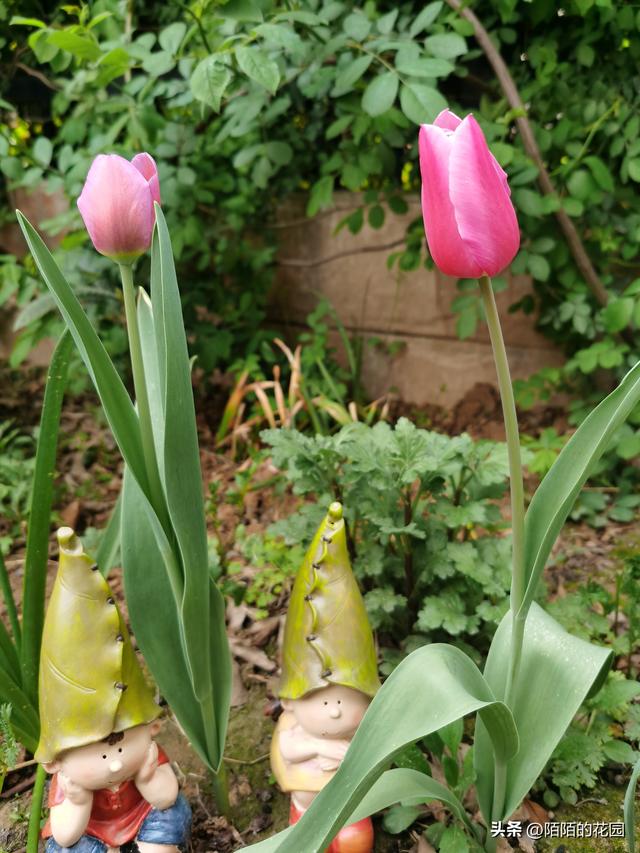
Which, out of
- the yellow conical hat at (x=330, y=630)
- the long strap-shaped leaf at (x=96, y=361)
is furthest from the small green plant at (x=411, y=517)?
the long strap-shaped leaf at (x=96, y=361)

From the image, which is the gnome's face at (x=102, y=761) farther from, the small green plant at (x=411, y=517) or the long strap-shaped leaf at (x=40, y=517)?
the small green plant at (x=411, y=517)

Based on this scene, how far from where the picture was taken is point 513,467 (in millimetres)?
787

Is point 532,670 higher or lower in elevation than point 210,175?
lower

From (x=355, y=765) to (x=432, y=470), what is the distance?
61cm

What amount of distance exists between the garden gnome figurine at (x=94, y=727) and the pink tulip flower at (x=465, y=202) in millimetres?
548

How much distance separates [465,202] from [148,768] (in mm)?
789

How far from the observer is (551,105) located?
2061 mm

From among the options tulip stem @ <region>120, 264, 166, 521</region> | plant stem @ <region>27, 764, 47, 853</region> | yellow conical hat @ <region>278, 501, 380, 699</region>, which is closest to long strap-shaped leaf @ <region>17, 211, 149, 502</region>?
tulip stem @ <region>120, 264, 166, 521</region>

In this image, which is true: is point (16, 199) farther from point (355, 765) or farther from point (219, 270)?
point (355, 765)

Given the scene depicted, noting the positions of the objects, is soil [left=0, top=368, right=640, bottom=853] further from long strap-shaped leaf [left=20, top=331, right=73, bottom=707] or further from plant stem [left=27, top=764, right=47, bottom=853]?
long strap-shaped leaf [left=20, top=331, right=73, bottom=707]

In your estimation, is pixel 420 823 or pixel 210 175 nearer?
pixel 420 823

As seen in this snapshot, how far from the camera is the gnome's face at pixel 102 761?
2.98 feet

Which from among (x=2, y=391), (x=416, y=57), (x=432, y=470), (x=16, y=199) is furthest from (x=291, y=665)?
(x=16, y=199)

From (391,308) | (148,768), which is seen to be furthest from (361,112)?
(148,768)
